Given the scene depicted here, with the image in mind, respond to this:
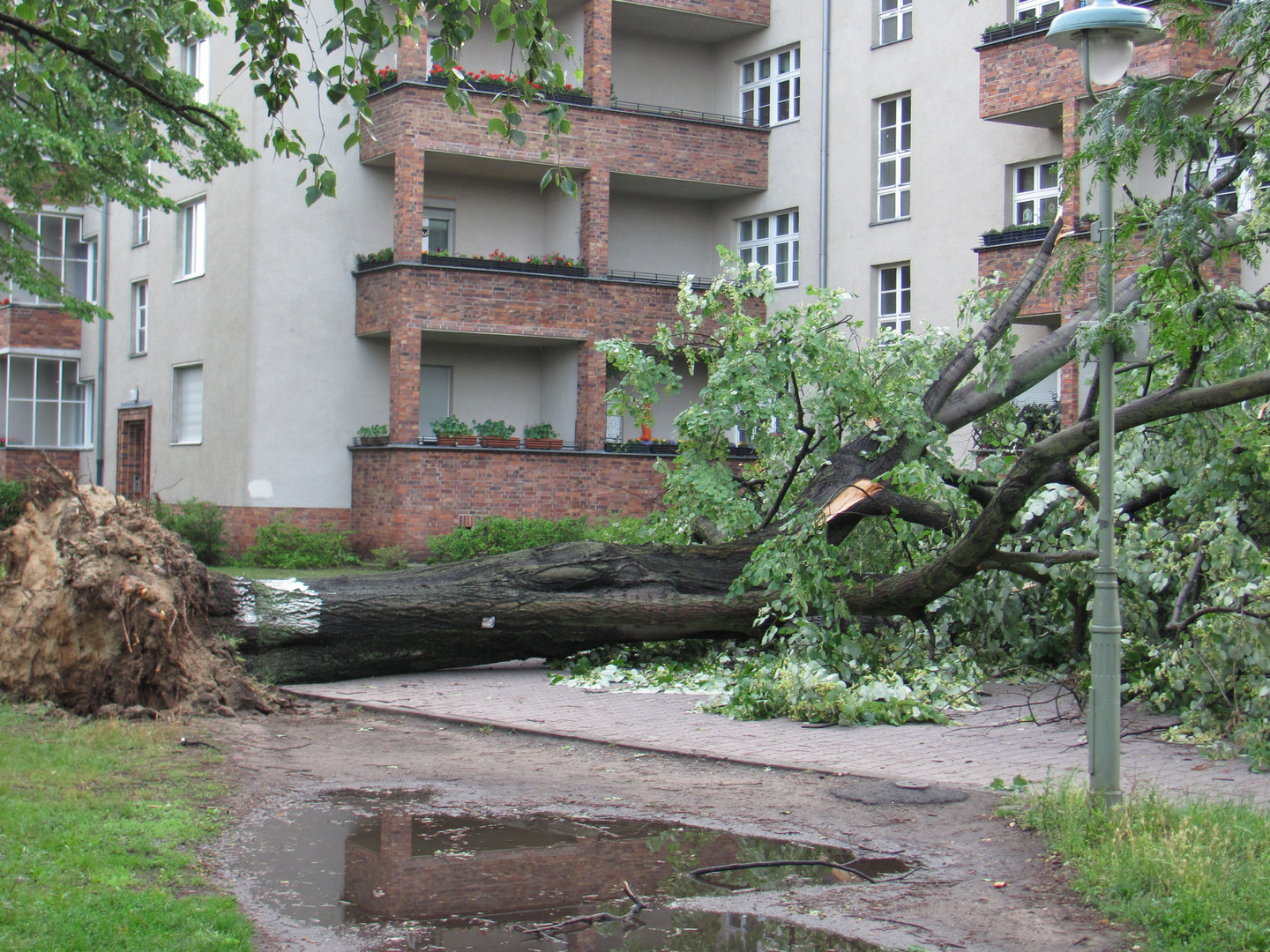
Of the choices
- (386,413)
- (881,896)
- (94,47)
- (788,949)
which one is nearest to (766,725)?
(881,896)

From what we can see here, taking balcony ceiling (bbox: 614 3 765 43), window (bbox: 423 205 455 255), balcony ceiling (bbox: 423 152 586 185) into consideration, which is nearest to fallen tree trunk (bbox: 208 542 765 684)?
balcony ceiling (bbox: 423 152 586 185)

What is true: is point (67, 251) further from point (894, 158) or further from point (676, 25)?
point (894, 158)

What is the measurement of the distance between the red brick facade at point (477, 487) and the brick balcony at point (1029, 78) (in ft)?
28.7

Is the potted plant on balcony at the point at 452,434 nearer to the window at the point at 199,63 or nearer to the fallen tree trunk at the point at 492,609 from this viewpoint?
the window at the point at 199,63

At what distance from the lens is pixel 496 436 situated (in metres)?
23.9

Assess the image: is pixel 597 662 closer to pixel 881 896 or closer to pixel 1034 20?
pixel 881 896

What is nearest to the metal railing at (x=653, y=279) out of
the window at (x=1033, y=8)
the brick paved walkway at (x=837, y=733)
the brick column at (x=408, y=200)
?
the brick column at (x=408, y=200)

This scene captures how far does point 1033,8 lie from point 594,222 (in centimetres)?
880

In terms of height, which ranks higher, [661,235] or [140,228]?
[140,228]

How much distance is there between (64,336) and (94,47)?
27489mm

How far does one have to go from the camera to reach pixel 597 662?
12.0 m

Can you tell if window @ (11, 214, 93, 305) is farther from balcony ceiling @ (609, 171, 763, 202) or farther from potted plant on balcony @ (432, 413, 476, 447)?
balcony ceiling @ (609, 171, 763, 202)

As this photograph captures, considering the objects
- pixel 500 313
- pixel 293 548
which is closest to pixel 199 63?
pixel 500 313

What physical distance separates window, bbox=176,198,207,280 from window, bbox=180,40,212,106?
227cm
